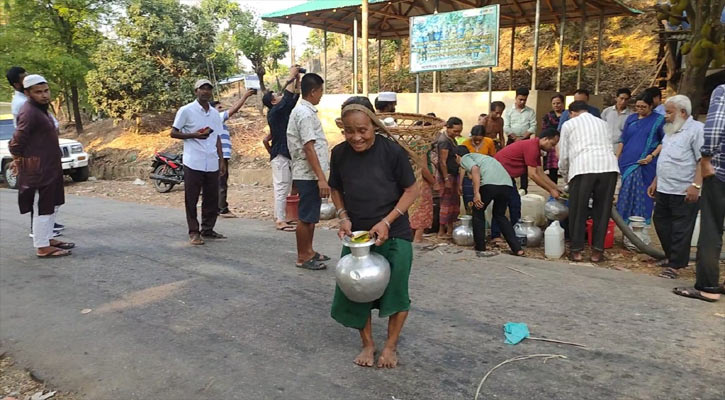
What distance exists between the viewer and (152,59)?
16.6 meters

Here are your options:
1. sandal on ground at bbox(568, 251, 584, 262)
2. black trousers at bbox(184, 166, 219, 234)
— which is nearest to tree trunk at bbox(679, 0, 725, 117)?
sandal on ground at bbox(568, 251, 584, 262)

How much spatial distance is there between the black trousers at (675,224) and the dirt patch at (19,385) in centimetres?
501

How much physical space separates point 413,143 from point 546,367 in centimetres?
301

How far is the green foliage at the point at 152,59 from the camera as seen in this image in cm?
1612

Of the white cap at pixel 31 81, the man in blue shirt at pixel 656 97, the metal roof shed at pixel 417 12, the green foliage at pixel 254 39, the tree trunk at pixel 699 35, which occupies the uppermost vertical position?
the green foliage at pixel 254 39

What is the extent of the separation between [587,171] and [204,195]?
4475 millimetres

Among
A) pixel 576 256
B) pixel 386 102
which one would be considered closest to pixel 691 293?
pixel 576 256

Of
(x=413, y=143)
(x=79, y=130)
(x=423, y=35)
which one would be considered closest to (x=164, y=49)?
(x=79, y=130)

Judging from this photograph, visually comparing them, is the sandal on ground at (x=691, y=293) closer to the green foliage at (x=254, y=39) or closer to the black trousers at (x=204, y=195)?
the black trousers at (x=204, y=195)

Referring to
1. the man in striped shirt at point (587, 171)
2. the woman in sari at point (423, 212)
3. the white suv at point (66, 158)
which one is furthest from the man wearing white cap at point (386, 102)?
the white suv at point (66, 158)

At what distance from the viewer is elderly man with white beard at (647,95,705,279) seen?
4.61 m

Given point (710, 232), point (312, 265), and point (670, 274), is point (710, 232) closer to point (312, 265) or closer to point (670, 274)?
point (670, 274)

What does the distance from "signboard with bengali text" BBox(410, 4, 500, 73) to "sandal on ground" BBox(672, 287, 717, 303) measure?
6.04 metres

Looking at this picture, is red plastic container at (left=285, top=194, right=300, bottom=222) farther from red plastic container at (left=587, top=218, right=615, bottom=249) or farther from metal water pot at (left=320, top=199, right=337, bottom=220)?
red plastic container at (left=587, top=218, right=615, bottom=249)
